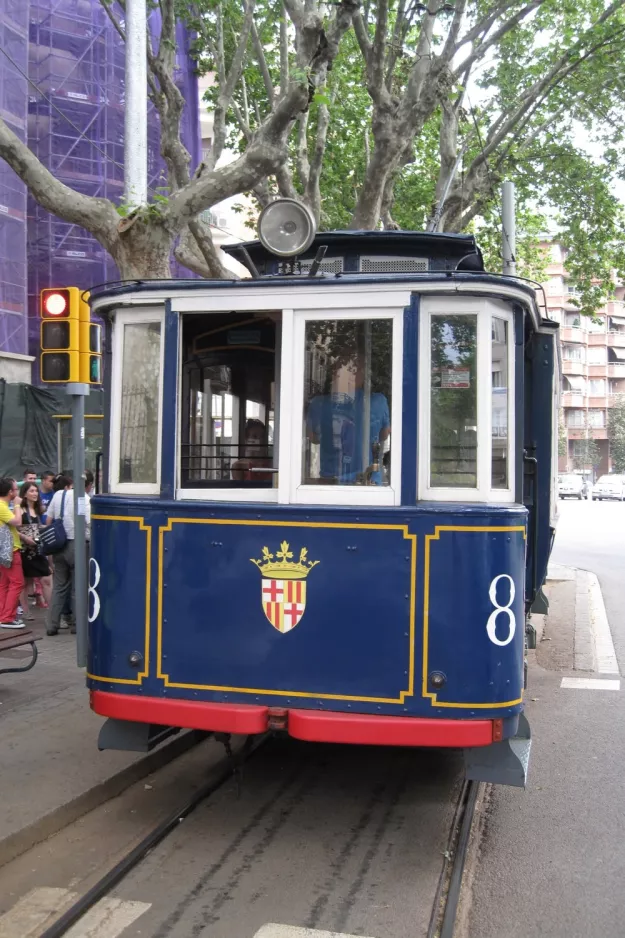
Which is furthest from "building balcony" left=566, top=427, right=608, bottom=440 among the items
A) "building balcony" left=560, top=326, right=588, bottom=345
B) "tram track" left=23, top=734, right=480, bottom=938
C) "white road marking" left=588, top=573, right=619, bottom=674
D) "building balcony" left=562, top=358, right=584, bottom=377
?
"tram track" left=23, top=734, right=480, bottom=938

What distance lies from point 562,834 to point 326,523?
209 centimetres

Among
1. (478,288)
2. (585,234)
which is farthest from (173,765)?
(585,234)

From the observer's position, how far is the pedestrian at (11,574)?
882 centimetres

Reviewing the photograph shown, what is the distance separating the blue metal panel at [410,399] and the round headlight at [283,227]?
0.86m

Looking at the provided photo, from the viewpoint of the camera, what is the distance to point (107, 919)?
12.6ft

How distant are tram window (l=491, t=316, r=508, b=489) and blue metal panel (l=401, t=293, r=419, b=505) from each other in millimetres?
379

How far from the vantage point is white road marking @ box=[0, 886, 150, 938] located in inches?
146

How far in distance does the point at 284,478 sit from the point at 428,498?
Answer: 707 millimetres

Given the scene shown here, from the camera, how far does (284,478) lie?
15.1 feet

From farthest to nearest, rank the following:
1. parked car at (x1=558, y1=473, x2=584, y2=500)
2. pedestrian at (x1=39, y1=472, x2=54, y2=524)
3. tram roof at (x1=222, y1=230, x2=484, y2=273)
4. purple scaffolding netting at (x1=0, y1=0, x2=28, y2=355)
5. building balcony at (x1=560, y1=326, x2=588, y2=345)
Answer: building balcony at (x1=560, y1=326, x2=588, y2=345) < parked car at (x1=558, y1=473, x2=584, y2=500) < purple scaffolding netting at (x1=0, y1=0, x2=28, y2=355) < pedestrian at (x1=39, y1=472, x2=54, y2=524) < tram roof at (x1=222, y1=230, x2=484, y2=273)

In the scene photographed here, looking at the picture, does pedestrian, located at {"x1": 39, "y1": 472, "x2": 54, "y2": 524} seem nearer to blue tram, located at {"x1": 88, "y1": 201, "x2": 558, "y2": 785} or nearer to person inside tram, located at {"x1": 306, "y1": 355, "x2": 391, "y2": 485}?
blue tram, located at {"x1": 88, "y1": 201, "x2": 558, "y2": 785}

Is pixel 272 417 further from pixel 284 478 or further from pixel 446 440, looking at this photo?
pixel 446 440

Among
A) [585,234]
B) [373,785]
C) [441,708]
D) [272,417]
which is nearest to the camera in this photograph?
[441,708]

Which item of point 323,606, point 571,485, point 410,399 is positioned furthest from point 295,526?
point 571,485
